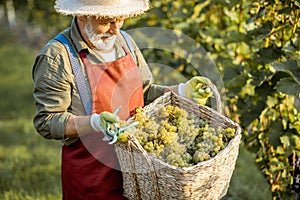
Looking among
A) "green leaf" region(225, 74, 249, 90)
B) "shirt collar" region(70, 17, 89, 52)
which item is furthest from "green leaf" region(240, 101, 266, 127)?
"shirt collar" region(70, 17, 89, 52)

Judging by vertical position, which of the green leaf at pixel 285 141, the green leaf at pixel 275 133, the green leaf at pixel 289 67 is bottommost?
the green leaf at pixel 285 141

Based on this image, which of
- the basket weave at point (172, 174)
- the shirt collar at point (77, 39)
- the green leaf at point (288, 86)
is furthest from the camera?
the green leaf at point (288, 86)

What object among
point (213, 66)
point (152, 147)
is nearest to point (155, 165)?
point (152, 147)

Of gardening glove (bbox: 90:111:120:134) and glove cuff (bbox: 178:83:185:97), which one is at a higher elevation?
glove cuff (bbox: 178:83:185:97)

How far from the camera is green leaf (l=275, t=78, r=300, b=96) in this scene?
7.80ft

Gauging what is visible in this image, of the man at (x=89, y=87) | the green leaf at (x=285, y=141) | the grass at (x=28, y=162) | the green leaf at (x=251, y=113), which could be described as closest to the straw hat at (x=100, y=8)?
the man at (x=89, y=87)

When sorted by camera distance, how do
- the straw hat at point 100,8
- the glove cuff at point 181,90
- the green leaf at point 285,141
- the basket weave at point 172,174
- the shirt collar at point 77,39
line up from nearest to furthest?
the basket weave at point 172,174 < the straw hat at point 100,8 < the shirt collar at point 77,39 < the glove cuff at point 181,90 < the green leaf at point 285,141

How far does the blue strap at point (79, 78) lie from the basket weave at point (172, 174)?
0.24 metres

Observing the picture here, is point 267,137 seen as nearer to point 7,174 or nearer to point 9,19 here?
point 7,174

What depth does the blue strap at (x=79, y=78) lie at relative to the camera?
2107mm

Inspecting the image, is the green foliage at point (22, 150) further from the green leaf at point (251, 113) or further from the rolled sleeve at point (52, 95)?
the rolled sleeve at point (52, 95)

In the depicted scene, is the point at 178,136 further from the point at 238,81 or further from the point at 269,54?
the point at 238,81

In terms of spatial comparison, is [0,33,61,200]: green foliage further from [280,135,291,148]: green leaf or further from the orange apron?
[280,135,291,148]: green leaf

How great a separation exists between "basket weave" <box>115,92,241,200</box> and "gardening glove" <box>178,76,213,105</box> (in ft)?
0.44
